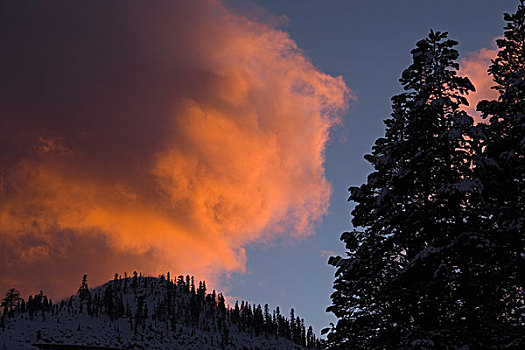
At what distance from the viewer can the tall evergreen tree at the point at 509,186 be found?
617 inches

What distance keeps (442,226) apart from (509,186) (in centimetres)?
281

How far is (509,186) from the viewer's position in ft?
55.9

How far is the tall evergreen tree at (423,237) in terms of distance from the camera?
52.8 feet

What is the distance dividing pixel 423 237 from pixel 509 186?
11.9 feet

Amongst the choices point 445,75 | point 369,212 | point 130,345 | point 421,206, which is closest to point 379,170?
point 369,212

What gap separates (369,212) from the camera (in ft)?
70.6

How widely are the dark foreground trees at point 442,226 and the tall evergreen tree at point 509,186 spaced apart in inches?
1.5

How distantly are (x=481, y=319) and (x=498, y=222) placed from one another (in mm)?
3463

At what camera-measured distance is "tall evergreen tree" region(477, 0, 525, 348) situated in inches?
617

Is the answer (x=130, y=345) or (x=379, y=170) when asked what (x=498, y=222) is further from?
(x=130, y=345)

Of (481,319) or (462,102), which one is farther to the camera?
(462,102)

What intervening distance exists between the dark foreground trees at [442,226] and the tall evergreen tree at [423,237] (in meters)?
0.04

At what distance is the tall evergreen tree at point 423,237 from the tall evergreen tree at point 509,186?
23.1 inches

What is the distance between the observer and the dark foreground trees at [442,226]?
15.9m
